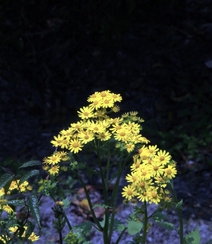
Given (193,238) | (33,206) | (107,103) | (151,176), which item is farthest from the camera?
(193,238)

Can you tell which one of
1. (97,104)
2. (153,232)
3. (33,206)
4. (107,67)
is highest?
(107,67)

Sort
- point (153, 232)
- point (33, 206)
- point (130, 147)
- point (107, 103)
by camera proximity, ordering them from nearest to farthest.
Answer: point (33, 206), point (130, 147), point (107, 103), point (153, 232)

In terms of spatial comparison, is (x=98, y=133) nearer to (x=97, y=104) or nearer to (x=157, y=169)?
(x=97, y=104)

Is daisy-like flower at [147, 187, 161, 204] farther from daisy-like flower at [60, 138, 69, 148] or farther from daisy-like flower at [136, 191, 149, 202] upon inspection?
daisy-like flower at [60, 138, 69, 148]

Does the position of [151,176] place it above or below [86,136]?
below

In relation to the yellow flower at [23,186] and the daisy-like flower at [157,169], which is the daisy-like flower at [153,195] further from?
the yellow flower at [23,186]

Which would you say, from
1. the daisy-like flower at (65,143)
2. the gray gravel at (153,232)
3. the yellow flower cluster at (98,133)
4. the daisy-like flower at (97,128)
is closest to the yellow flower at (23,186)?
the yellow flower cluster at (98,133)

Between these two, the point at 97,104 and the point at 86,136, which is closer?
the point at 86,136

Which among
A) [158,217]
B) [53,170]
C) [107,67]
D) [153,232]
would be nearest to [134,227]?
[158,217]

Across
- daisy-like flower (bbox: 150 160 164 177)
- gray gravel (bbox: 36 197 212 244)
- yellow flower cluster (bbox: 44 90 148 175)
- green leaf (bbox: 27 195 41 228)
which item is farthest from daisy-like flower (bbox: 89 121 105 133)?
gray gravel (bbox: 36 197 212 244)
